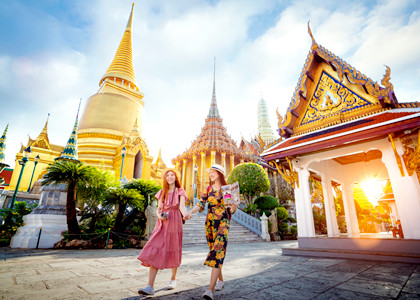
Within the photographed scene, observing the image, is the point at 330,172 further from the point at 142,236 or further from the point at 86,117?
the point at 86,117

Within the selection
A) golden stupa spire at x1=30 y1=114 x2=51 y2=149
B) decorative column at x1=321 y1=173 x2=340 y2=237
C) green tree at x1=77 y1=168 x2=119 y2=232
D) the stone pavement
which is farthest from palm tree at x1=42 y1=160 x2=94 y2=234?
golden stupa spire at x1=30 y1=114 x2=51 y2=149

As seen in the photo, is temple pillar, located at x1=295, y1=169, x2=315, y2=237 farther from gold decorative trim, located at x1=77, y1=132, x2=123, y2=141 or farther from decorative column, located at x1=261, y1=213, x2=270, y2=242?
gold decorative trim, located at x1=77, y1=132, x2=123, y2=141

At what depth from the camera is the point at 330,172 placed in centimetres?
791

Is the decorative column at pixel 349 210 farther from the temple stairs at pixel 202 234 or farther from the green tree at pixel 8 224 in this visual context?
the green tree at pixel 8 224

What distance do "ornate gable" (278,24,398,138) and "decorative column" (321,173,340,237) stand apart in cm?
205

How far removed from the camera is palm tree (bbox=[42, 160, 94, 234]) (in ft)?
23.4

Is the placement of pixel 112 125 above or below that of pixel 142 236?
above

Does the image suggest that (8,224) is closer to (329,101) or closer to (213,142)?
(329,101)

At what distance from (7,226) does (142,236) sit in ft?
16.6

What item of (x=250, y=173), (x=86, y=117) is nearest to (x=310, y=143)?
(x=250, y=173)

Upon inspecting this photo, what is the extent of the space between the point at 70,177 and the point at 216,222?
656 cm

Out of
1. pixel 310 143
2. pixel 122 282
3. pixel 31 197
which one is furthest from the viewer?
pixel 31 197

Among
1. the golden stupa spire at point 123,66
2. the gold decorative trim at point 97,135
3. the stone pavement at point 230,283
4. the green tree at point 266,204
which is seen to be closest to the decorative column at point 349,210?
the stone pavement at point 230,283

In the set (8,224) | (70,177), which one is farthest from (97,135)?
(70,177)
